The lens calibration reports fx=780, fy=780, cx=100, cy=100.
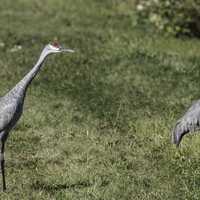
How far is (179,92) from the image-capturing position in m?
15.0

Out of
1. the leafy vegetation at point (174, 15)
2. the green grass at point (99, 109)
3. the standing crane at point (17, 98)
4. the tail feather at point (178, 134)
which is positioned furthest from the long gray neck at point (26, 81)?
→ the leafy vegetation at point (174, 15)

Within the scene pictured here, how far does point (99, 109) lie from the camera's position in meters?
13.9

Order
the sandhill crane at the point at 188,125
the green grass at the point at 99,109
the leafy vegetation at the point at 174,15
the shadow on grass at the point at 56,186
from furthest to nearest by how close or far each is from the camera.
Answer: the leafy vegetation at the point at 174,15 → the green grass at the point at 99,109 → the shadow on grass at the point at 56,186 → the sandhill crane at the point at 188,125

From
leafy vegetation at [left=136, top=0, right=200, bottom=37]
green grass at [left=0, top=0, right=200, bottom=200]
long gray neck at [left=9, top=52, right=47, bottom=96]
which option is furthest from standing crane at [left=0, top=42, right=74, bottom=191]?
leafy vegetation at [left=136, top=0, right=200, bottom=37]

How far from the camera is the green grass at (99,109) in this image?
33.6 ft

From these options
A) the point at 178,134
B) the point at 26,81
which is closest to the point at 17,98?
the point at 26,81

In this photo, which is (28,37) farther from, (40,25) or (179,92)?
(179,92)

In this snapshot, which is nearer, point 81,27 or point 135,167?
point 135,167

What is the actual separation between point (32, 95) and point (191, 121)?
208 inches

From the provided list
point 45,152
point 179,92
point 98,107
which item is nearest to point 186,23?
point 179,92

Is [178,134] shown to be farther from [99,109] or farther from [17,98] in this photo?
[99,109]

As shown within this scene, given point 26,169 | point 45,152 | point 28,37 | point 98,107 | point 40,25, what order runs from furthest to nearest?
1. point 40,25
2. point 28,37
3. point 98,107
4. point 45,152
5. point 26,169

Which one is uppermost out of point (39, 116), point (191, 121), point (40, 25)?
point (191, 121)

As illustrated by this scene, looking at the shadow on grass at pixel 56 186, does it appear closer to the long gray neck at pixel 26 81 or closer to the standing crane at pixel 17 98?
the standing crane at pixel 17 98
